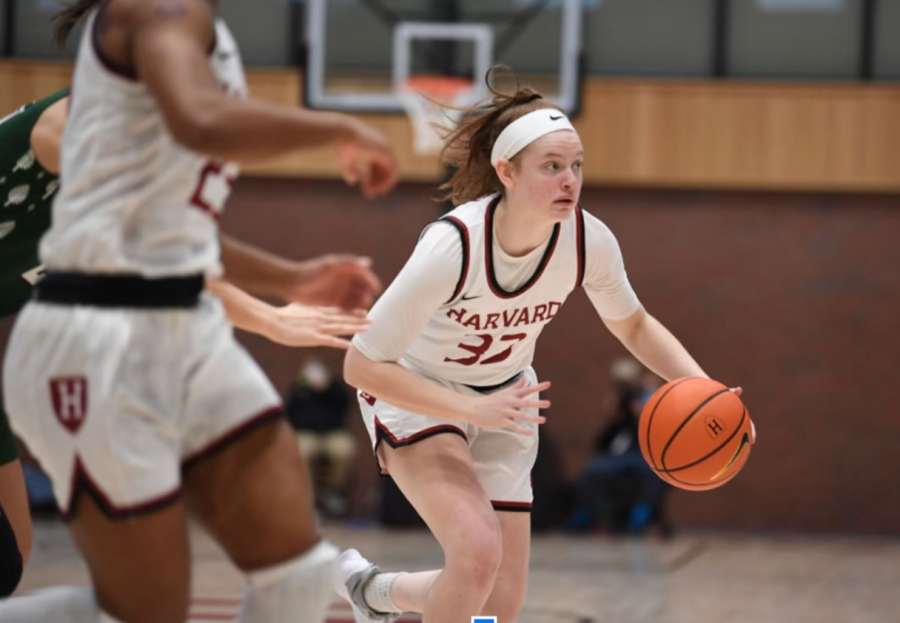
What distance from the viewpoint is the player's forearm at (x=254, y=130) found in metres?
2.47

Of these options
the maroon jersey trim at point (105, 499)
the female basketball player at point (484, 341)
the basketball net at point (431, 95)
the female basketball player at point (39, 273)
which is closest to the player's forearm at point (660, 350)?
the female basketball player at point (484, 341)

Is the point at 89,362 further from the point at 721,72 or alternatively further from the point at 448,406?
the point at 721,72

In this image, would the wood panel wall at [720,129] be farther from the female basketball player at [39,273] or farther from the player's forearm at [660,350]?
the female basketball player at [39,273]

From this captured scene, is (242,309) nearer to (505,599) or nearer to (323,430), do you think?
(505,599)

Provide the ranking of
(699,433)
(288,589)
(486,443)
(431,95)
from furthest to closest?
(431,95) < (486,443) < (699,433) < (288,589)

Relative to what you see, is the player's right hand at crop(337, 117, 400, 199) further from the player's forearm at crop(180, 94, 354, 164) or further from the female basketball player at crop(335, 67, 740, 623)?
the female basketball player at crop(335, 67, 740, 623)

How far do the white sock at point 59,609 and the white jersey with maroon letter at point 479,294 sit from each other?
5.12 ft

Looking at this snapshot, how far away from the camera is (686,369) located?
456 centimetres

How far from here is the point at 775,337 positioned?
44.6ft

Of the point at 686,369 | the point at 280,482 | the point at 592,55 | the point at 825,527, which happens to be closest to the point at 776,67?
the point at 592,55

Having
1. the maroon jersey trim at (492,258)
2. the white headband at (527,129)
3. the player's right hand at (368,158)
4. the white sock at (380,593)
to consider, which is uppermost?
the player's right hand at (368,158)

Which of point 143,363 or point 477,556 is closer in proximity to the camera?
point 143,363

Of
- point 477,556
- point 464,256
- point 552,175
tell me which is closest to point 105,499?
point 477,556

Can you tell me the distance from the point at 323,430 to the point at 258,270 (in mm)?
10125
